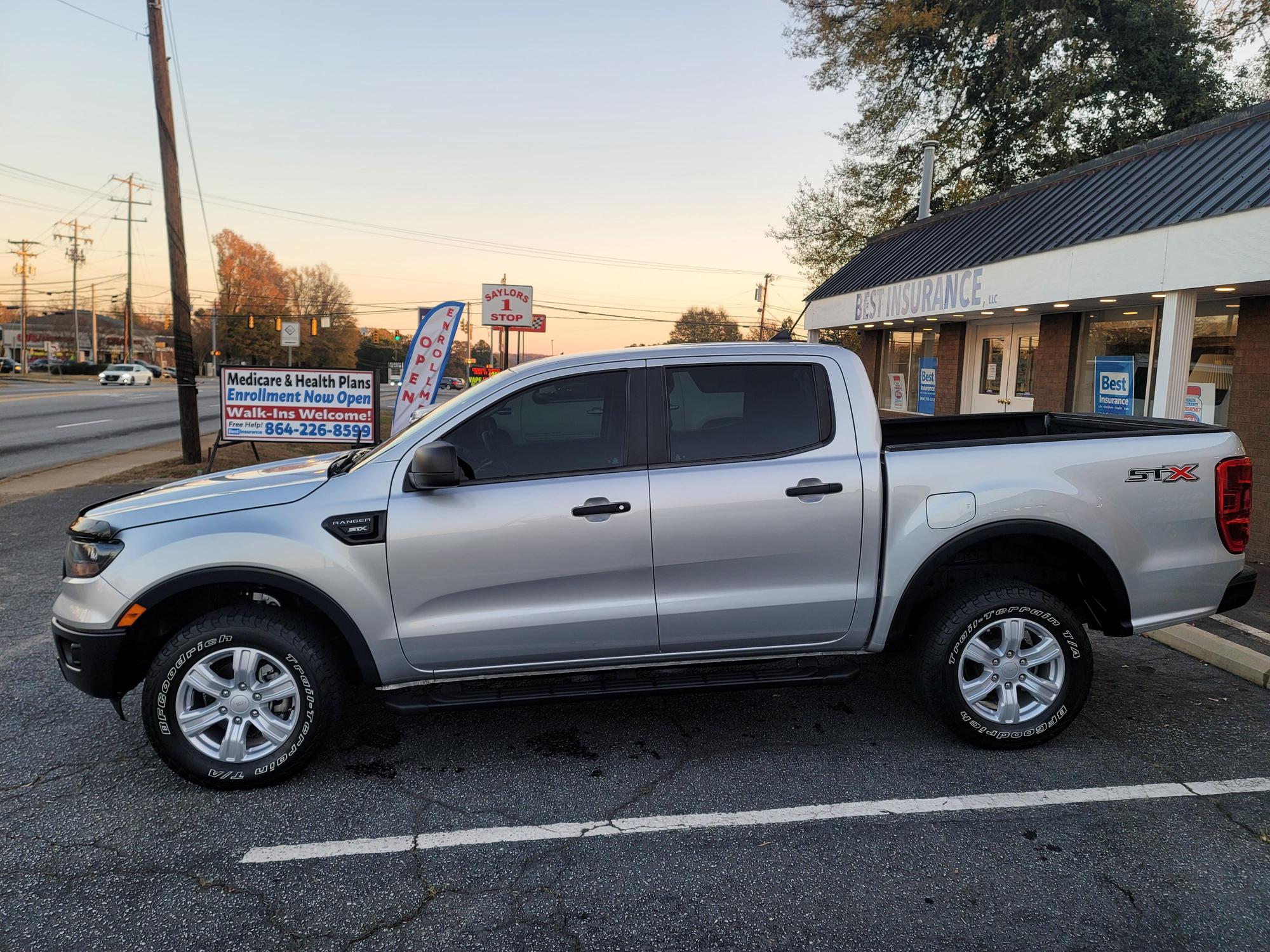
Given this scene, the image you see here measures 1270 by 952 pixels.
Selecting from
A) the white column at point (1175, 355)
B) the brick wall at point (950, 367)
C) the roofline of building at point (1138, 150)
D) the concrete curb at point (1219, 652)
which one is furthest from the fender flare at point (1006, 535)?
the brick wall at point (950, 367)

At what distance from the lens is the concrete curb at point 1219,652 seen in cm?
477

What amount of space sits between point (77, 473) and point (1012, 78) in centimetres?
2365

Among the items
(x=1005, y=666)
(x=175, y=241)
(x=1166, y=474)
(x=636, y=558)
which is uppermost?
(x=175, y=241)

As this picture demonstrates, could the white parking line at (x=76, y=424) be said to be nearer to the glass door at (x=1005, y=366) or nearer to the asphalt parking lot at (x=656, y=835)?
the asphalt parking lot at (x=656, y=835)

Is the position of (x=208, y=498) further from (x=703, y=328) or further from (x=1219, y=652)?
(x=703, y=328)

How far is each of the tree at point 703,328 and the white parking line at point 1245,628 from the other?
6874 cm

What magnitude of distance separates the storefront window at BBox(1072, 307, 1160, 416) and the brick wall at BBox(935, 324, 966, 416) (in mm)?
2788

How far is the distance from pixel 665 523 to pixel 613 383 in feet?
2.32

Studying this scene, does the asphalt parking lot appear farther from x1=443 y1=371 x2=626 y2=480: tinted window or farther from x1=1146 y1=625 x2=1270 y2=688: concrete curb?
x1=443 y1=371 x2=626 y2=480: tinted window

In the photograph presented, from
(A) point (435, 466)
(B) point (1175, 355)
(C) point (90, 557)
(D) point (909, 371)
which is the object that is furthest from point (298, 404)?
(D) point (909, 371)

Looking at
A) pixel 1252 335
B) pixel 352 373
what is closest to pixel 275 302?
pixel 352 373

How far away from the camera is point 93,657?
136 inches

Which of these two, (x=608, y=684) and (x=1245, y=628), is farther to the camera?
(x=1245, y=628)

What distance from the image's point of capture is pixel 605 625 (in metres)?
3.65
